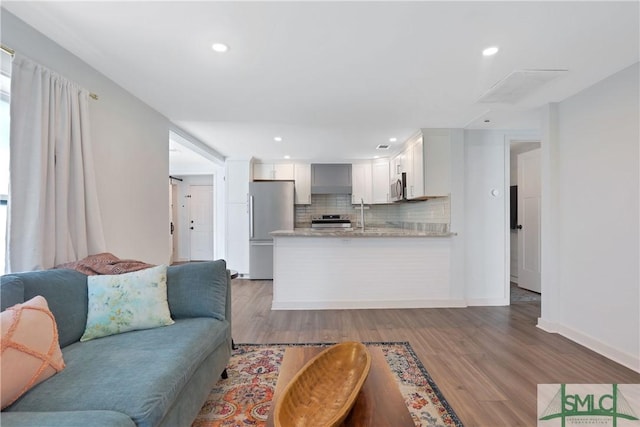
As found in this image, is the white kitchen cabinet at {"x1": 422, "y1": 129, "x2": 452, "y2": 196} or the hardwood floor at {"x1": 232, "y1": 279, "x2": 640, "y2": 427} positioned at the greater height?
the white kitchen cabinet at {"x1": 422, "y1": 129, "x2": 452, "y2": 196}

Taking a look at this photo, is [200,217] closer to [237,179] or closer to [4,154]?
[237,179]

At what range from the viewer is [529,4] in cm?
154

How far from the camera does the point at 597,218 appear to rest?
250cm

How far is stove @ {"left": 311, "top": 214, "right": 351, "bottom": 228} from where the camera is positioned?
5773 mm

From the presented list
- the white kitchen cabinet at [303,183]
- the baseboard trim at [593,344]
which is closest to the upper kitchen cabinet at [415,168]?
the baseboard trim at [593,344]

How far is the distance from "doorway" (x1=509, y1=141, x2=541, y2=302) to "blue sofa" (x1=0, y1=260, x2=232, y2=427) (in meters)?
4.15

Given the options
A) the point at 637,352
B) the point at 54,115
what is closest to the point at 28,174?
the point at 54,115

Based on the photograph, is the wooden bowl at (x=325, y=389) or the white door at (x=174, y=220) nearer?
the wooden bowl at (x=325, y=389)

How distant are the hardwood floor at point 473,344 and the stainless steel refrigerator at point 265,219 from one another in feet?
4.07

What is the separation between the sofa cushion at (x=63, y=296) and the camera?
1458mm

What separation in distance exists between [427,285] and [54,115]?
3898 millimetres

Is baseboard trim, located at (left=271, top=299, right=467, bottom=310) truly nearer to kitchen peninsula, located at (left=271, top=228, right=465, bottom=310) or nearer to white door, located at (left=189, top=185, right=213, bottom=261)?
kitchen peninsula, located at (left=271, top=228, right=465, bottom=310)

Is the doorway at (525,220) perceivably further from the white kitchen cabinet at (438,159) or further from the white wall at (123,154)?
the white wall at (123,154)

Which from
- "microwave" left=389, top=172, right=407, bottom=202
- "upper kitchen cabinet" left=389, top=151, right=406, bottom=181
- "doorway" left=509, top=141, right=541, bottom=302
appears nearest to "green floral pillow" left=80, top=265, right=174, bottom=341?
"microwave" left=389, top=172, right=407, bottom=202
